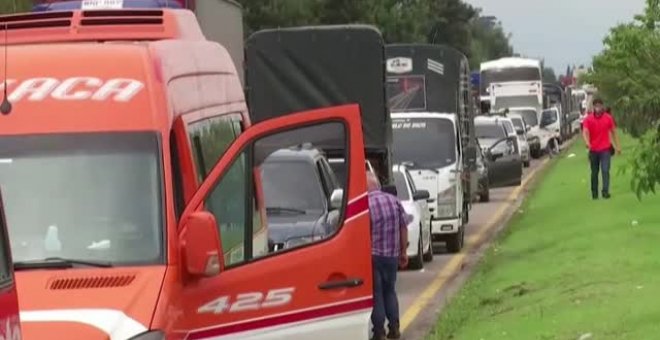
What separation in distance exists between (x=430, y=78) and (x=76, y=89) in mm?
17992

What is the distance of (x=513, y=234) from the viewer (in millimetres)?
24375

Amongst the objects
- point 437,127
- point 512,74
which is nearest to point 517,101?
point 512,74

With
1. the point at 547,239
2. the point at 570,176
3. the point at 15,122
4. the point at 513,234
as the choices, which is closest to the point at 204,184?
the point at 15,122

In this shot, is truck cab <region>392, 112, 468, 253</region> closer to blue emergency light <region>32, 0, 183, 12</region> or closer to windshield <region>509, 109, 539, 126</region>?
blue emergency light <region>32, 0, 183, 12</region>

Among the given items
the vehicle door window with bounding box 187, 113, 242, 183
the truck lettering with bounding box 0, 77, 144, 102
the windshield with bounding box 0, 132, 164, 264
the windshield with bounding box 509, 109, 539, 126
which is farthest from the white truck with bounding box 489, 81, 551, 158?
the windshield with bounding box 0, 132, 164, 264

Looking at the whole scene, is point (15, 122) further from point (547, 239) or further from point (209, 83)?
point (547, 239)

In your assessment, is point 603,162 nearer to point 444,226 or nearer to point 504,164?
point 444,226

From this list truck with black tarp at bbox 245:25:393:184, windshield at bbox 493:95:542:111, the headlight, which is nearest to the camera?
the headlight

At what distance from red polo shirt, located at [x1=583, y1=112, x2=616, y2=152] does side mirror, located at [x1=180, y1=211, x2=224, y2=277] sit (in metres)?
20.4

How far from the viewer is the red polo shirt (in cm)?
2752

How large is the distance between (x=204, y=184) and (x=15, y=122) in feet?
3.66

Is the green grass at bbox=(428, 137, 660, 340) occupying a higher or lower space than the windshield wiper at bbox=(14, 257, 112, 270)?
lower

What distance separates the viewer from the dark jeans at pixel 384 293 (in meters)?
13.7

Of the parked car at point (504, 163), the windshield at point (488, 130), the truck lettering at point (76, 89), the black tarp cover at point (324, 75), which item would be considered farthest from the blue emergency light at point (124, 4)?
the windshield at point (488, 130)
